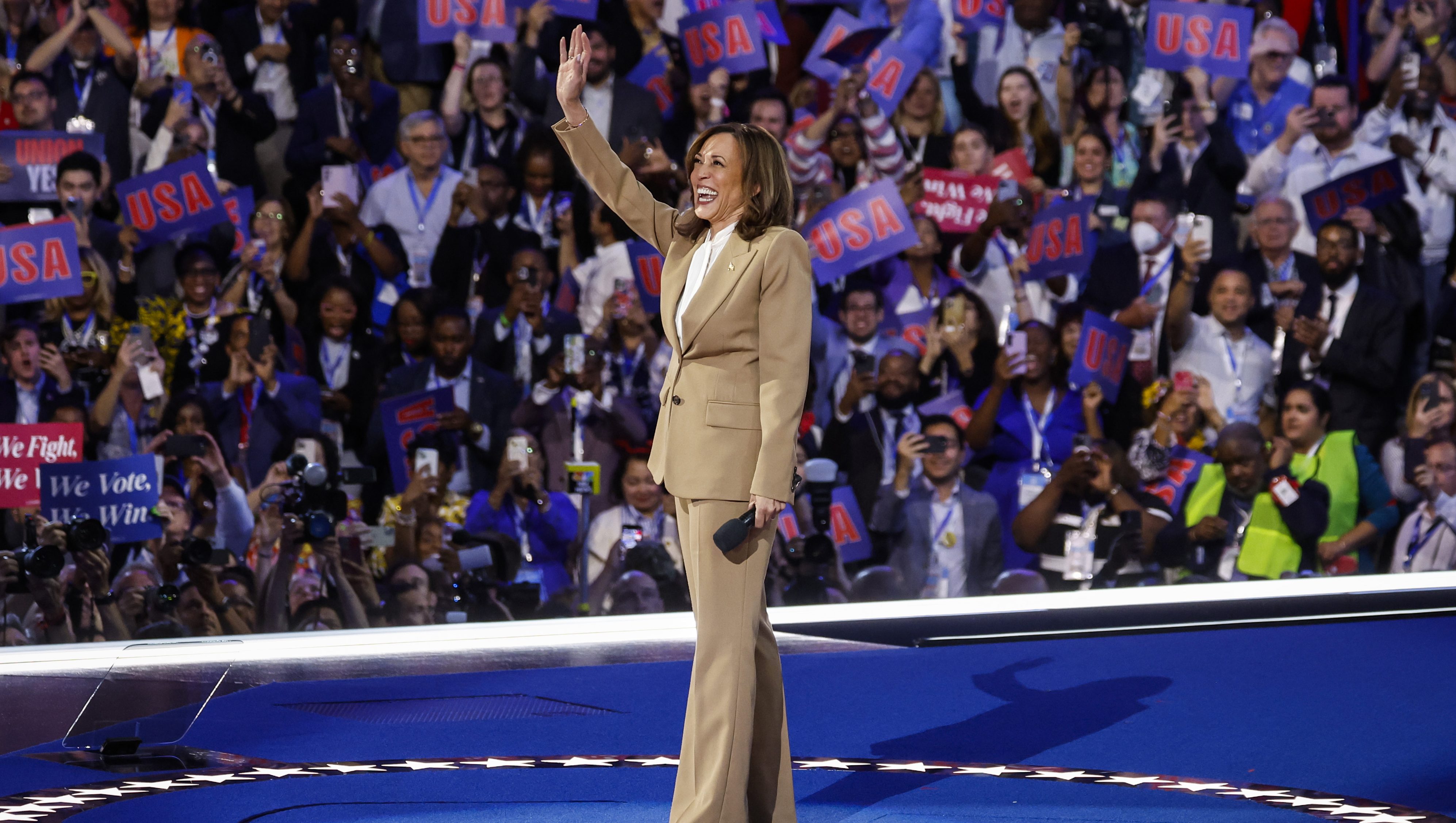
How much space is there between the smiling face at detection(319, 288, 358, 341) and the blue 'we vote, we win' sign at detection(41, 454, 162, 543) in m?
0.74

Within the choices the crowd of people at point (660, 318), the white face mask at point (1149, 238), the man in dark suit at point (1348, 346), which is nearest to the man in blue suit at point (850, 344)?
the crowd of people at point (660, 318)

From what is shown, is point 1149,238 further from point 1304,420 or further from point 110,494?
point 110,494

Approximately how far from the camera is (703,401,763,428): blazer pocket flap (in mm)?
2504

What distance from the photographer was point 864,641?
15.2 ft

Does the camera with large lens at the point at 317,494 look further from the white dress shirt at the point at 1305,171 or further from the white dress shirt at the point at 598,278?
the white dress shirt at the point at 1305,171

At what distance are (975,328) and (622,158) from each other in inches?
58.3

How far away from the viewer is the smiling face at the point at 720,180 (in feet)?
8.35

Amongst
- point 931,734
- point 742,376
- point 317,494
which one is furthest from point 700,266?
point 317,494

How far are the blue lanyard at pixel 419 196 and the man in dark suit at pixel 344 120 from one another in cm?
12

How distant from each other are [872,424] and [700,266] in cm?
302

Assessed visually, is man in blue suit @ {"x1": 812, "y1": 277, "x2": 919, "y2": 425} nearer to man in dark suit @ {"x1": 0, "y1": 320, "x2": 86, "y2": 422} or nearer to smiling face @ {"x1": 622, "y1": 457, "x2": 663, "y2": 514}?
smiling face @ {"x1": 622, "y1": 457, "x2": 663, "y2": 514}

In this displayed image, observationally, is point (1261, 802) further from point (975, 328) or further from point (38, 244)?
point (38, 244)

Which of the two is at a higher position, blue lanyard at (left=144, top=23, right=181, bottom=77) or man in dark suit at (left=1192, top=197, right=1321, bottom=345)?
blue lanyard at (left=144, top=23, right=181, bottom=77)

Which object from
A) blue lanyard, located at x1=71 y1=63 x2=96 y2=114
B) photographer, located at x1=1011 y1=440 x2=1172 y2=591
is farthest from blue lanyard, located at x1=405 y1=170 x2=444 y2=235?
photographer, located at x1=1011 y1=440 x2=1172 y2=591
